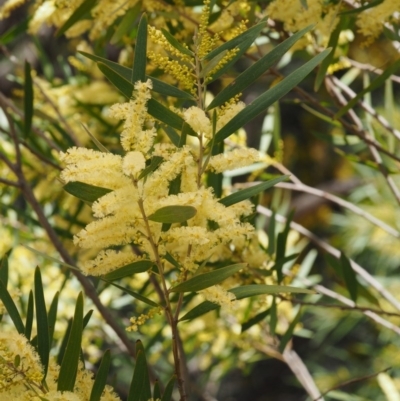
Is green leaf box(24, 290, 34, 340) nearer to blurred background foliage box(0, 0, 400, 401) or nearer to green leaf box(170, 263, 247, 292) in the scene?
blurred background foliage box(0, 0, 400, 401)

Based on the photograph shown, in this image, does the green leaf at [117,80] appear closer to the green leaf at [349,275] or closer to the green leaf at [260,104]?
the green leaf at [260,104]

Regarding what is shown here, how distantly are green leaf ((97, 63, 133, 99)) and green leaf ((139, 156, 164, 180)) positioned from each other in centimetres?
6

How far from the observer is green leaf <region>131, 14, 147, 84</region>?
0.50 m

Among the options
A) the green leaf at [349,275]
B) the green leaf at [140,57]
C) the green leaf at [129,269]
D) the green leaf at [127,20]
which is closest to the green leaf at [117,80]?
the green leaf at [140,57]

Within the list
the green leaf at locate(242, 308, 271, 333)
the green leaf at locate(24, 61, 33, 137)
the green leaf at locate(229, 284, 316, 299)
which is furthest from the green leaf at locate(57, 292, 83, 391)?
the green leaf at locate(24, 61, 33, 137)

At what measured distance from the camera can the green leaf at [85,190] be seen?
0.45 metres

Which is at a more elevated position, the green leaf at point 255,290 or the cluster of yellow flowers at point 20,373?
the green leaf at point 255,290

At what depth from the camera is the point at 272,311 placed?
71cm

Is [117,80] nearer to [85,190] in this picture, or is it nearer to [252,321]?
[85,190]

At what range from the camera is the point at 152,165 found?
0.44 meters

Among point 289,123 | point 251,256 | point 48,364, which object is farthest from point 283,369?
point 48,364

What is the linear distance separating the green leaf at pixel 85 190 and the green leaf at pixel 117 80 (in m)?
0.08

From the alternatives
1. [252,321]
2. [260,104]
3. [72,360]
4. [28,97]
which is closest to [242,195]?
[260,104]

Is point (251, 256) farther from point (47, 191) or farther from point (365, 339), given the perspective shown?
point (365, 339)
